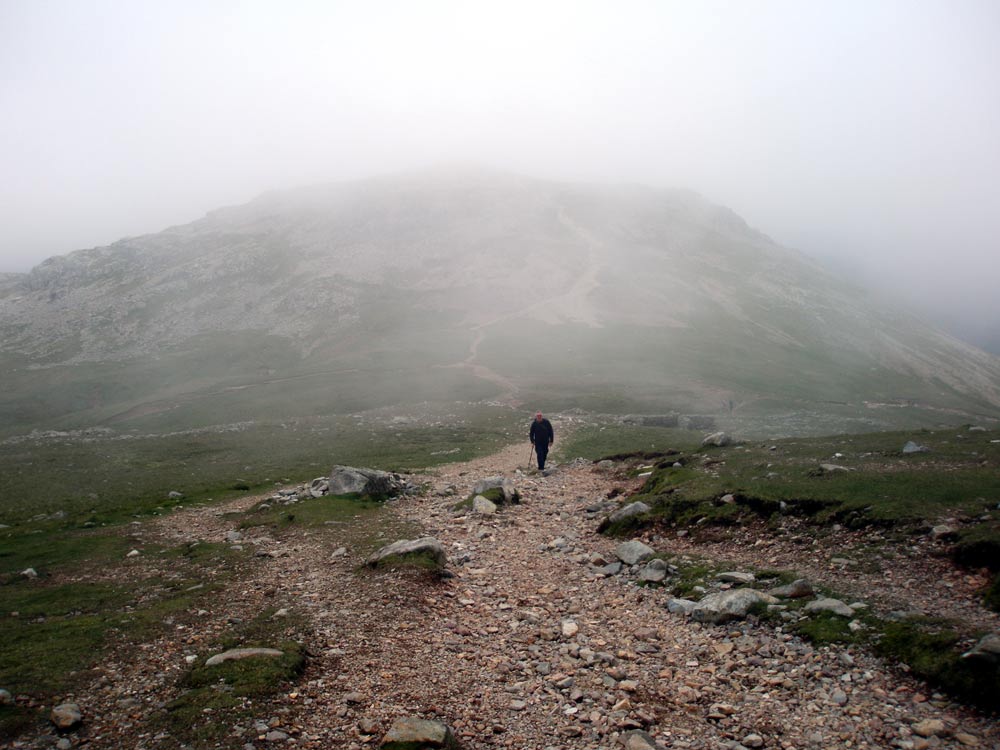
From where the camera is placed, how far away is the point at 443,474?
37.8 meters

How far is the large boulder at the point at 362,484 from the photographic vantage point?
1144 inches

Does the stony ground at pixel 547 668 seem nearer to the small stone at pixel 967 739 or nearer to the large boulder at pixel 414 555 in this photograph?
the small stone at pixel 967 739

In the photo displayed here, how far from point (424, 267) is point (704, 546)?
576 feet

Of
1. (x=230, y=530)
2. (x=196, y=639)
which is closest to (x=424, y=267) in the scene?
(x=230, y=530)

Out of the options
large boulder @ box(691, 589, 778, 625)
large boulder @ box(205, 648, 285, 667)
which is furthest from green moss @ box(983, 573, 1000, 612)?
large boulder @ box(205, 648, 285, 667)

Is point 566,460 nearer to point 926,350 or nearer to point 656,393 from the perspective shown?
point 656,393

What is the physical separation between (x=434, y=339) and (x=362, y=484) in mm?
109255

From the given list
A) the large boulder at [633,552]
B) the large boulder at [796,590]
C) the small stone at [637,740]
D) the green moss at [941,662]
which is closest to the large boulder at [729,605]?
the large boulder at [796,590]

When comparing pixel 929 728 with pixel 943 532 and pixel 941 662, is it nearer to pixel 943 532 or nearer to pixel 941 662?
pixel 941 662

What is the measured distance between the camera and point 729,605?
518 inches

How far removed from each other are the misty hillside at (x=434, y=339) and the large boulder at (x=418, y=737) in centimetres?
6949

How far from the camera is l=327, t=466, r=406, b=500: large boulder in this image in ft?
95.3

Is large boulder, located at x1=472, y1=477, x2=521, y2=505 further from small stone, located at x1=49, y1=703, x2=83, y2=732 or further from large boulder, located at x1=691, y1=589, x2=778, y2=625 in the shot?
small stone, located at x1=49, y1=703, x2=83, y2=732

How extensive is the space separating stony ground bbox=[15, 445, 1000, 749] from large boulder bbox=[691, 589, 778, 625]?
0.25m
